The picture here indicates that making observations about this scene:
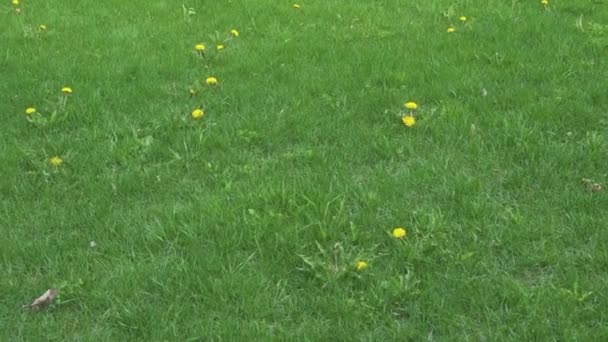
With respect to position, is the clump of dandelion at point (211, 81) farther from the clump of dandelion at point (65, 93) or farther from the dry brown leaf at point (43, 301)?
the dry brown leaf at point (43, 301)

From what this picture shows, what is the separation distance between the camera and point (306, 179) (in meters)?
4.55

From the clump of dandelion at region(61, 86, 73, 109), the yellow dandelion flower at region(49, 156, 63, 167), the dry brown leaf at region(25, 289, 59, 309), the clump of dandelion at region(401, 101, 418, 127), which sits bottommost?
the clump of dandelion at region(61, 86, 73, 109)

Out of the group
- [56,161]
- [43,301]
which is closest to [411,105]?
[56,161]

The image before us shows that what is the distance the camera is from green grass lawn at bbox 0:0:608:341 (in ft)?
11.6

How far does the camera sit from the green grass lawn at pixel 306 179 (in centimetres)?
354

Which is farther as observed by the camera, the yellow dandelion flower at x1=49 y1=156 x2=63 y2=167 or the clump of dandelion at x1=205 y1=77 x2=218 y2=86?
the clump of dandelion at x1=205 y1=77 x2=218 y2=86

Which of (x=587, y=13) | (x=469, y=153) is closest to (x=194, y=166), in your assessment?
(x=469, y=153)

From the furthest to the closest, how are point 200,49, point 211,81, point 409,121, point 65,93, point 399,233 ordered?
1. point 200,49
2. point 211,81
3. point 65,93
4. point 409,121
5. point 399,233

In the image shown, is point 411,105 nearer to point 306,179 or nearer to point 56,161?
point 306,179

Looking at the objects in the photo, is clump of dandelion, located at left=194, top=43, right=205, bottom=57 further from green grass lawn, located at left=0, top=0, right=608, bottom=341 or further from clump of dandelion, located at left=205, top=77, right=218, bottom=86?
clump of dandelion, located at left=205, top=77, right=218, bottom=86

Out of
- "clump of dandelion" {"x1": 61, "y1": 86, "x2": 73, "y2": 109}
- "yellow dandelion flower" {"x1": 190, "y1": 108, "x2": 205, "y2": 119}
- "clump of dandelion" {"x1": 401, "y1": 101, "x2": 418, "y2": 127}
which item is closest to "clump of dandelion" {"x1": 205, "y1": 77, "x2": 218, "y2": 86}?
"yellow dandelion flower" {"x1": 190, "y1": 108, "x2": 205, "y2": 119}

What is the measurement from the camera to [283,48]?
6.62m

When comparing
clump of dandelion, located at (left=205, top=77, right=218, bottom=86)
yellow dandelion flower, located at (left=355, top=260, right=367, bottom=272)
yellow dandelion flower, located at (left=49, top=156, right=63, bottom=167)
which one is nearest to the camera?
yellow dandelion flower, located at (left=355, top=260, right=367, bottom=272)

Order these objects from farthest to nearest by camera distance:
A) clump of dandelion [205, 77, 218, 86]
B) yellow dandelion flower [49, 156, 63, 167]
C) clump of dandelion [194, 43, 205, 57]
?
clump of dandelion [194, 43, 205, 57]
clump of dandelion [205, 77, 218, 86]
yellow dandelion flower [49, 156, 63, 167]
